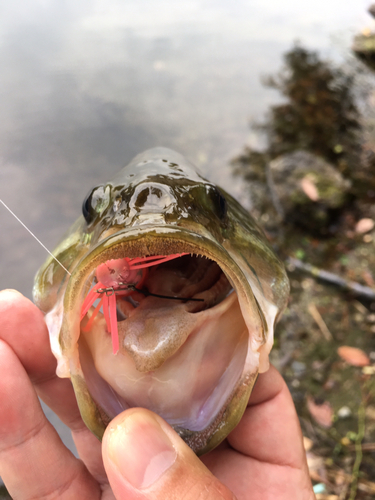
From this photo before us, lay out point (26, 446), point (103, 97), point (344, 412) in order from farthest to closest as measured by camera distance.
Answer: point (103, 97) → point (344, 412) → point (26, 446)

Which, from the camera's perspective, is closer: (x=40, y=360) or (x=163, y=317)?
(x=163, y=317)

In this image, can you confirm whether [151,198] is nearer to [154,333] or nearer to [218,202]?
[218,202]

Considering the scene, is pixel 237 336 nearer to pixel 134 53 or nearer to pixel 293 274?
pixel 293 274

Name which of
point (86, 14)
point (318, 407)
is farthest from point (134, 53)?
point (318, 407)

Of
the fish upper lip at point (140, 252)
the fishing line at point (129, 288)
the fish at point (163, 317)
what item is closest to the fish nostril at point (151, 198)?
the fish at point (163, 317)

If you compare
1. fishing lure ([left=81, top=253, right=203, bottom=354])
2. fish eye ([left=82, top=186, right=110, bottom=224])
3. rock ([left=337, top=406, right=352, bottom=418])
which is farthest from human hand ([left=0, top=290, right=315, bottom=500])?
rock ([left=337, top=406, right=352, bottom=418])

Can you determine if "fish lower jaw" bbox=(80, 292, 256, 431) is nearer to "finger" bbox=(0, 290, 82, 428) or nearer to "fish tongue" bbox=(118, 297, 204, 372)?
"fish tongue" bbox=(118, 297, 204, 372)

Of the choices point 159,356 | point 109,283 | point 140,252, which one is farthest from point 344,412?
point 140,252
